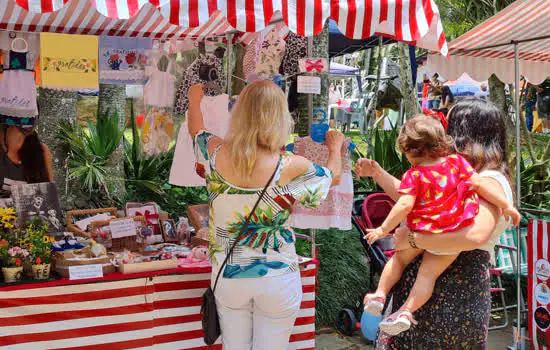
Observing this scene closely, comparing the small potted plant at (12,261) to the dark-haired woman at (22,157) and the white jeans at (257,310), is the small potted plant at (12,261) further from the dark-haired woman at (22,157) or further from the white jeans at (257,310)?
the dark-haired woman at (22,157)

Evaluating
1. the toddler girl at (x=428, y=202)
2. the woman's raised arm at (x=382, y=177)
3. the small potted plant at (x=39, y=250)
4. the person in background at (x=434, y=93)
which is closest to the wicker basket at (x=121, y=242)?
the small potted plant at (x=39, y=250)

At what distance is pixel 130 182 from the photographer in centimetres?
757

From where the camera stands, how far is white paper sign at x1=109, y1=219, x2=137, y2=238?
4309 millimetres

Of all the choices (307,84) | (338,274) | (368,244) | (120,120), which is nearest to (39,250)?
(307,84)

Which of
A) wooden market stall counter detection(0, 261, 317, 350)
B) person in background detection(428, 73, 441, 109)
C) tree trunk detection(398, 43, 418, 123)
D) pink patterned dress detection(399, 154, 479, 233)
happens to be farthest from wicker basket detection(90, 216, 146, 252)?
person in background detection(428, 73, 441, 109)

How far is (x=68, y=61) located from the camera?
455 cm

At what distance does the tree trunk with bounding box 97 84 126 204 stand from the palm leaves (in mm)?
4483

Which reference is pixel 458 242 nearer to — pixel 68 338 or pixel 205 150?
pixel 205 150

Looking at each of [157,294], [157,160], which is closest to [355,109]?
[157,160]

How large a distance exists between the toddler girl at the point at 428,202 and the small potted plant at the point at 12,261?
2.09m

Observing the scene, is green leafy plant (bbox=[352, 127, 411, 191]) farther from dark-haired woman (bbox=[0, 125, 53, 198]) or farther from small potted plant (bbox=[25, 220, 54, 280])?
small potted plant (bbox=[25, 220, 54, 280])

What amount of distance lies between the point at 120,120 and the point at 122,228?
3546mm

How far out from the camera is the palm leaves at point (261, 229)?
298cm

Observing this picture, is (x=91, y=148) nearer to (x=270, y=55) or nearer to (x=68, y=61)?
(x=68, y=61)
